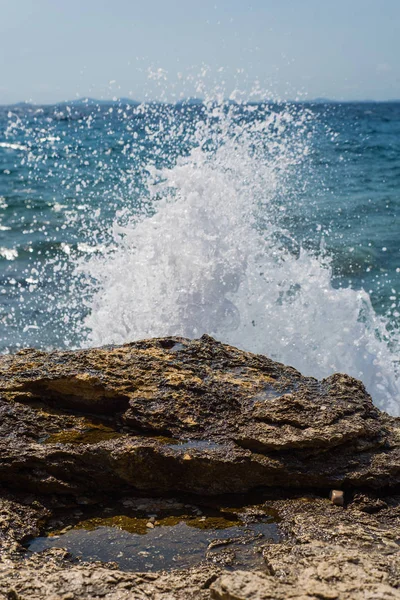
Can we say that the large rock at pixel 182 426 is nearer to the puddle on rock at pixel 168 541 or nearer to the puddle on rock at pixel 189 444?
the puddle on rock at pixel 189 444

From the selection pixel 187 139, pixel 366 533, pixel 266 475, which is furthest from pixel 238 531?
pixel 187 139

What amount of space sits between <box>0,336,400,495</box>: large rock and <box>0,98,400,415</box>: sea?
1.90 m

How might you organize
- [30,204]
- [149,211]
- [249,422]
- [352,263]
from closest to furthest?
[249,422]
[352,263]
[149,211]
[30,204]

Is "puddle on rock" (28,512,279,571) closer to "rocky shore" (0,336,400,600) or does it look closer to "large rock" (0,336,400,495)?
"rocky shore" (0,336,400,600)

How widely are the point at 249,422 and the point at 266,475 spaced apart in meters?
0.22

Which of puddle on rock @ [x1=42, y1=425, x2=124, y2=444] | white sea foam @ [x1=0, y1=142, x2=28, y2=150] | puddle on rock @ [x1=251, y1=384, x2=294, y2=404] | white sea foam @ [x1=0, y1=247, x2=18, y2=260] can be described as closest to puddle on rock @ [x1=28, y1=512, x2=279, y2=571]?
puddle on rock @ [x1=42, y1=425, x2=124, y2=444]

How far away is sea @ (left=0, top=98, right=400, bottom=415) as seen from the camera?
548 cm

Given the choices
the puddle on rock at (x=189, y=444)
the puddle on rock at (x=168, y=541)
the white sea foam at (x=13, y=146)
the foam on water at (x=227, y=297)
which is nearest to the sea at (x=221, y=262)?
the foam on water at (x=227, y=297)

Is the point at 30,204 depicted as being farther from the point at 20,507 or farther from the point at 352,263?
the point at 20,507

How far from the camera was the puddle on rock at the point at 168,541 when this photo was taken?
90.9 inches

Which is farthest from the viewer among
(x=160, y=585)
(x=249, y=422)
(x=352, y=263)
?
(x=352, y=263)

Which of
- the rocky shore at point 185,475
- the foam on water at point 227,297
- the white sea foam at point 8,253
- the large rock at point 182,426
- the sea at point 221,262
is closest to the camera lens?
the rocky shore at point 185,475

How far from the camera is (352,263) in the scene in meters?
9.22

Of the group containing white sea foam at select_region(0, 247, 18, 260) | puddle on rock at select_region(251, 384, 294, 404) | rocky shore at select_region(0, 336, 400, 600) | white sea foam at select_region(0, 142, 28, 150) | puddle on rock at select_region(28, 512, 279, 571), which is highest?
white sea foam at select_region(0, 142, 28, 150)
